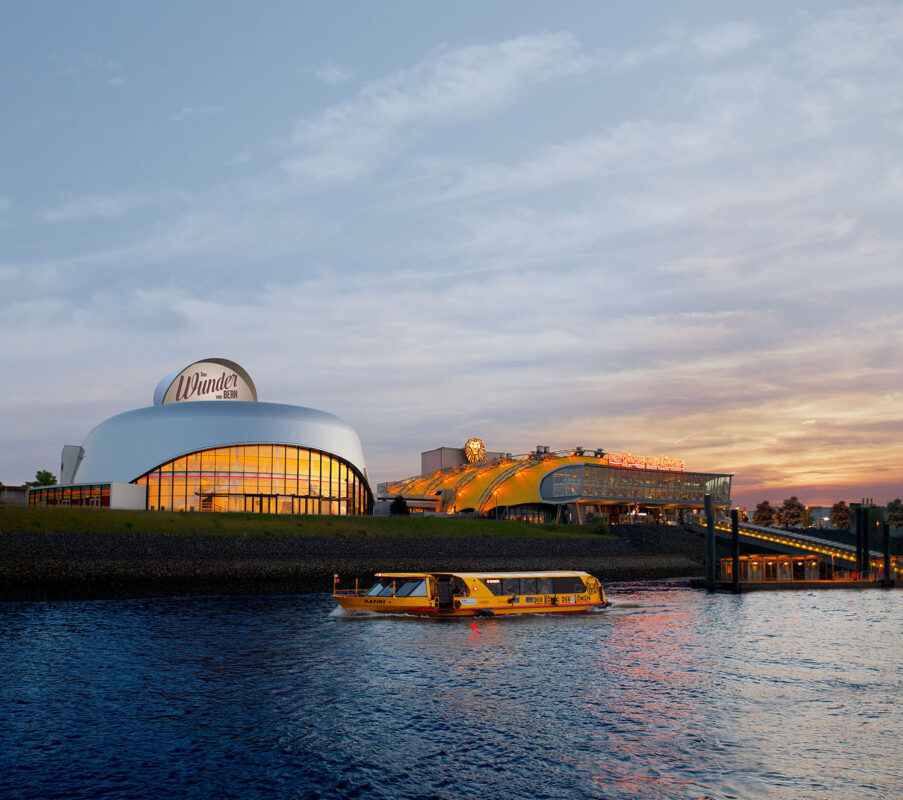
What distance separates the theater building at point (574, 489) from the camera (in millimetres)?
145625

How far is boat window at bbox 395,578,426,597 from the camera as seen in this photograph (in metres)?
57.3

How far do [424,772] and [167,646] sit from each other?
23.0 meters

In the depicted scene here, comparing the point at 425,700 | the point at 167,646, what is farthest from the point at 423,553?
the point at 425,700

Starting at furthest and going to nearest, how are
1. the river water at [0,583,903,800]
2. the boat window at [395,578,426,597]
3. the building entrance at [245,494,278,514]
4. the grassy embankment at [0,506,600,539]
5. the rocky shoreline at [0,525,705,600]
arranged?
the building entrance at [245,494,278,514] → the grassy embankment at [0,506,600,539] → the rocky shoreline at [0,525,705,600] → the boat window at [395,578,426,597] → the river water at [0,583,903,800]

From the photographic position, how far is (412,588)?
189 ft

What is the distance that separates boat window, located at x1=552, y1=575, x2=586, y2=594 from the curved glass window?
5389 centimetres

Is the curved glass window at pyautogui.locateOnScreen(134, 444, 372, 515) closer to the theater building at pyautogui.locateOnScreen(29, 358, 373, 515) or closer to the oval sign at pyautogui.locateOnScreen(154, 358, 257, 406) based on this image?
the theater building at pyautogui.locateOnScreen(29, 358, 373, 515)

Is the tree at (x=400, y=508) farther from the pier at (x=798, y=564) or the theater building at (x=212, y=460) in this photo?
the pier at (x=798, y=564)

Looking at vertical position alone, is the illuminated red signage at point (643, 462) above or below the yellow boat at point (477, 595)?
above

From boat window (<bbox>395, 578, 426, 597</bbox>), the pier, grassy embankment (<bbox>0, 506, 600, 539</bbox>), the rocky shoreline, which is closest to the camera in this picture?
boat window (<bbox>395, 578, 426, 597</bbox>)

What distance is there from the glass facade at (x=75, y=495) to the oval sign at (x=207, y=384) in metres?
18.6

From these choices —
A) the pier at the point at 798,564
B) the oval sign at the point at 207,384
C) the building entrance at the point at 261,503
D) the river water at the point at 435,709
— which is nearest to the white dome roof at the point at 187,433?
the oval sign at the point at 207,384

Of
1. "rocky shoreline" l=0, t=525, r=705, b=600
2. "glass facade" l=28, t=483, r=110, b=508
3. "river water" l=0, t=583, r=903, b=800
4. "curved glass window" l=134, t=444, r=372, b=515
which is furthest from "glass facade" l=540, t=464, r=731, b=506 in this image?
"river water" l=0, t=583, r=903, b=800

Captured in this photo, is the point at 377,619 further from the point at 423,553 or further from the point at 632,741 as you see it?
the point at 423,553
